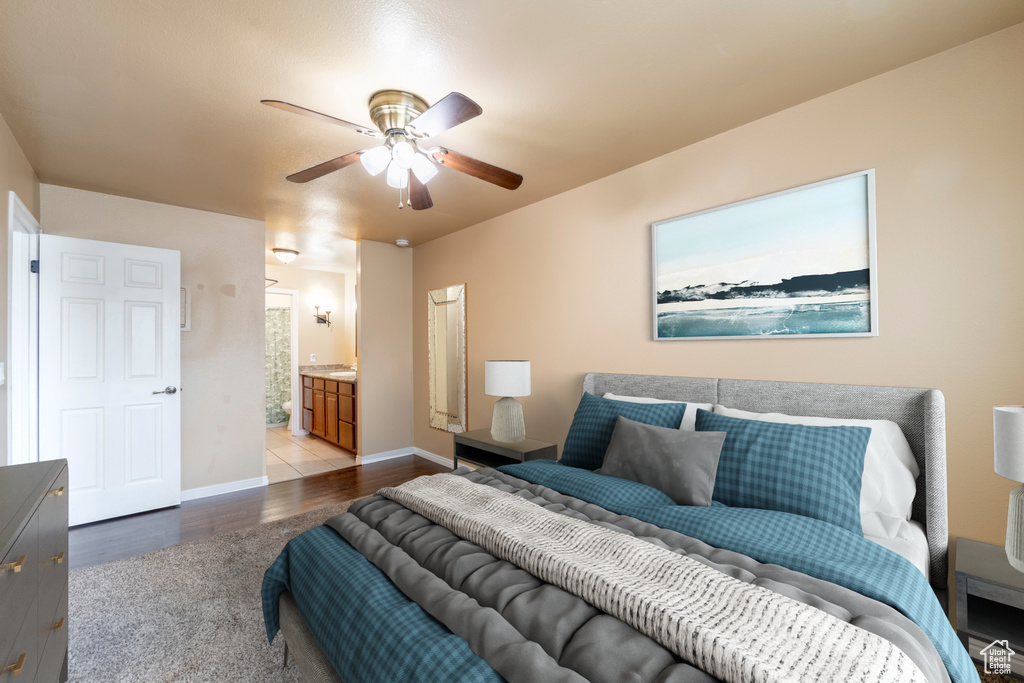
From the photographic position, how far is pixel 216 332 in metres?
4.11

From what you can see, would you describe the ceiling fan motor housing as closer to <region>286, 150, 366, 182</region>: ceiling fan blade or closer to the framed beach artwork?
<region>286, 150, 366, 182</region>: ceiling fan blade

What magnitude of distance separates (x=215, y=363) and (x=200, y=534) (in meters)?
1.55

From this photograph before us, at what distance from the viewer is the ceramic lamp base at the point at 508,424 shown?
3.37 metres

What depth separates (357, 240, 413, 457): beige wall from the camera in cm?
505

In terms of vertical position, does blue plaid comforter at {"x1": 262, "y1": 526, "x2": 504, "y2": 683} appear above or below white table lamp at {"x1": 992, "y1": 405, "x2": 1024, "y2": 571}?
below

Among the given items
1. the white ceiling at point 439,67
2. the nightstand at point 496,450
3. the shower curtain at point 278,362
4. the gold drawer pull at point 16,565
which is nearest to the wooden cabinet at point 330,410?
the shower curtain at point 278,362

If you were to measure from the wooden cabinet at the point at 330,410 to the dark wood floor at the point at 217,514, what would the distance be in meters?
0.82

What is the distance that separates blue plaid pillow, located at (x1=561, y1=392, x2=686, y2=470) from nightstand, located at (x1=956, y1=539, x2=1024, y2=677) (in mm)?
1174

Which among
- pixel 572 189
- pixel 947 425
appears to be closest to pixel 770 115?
pixel 572 189

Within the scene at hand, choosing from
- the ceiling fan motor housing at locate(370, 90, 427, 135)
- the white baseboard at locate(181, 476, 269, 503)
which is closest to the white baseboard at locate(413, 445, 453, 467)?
the white baseboard at locate(181, 476, 269, 503)

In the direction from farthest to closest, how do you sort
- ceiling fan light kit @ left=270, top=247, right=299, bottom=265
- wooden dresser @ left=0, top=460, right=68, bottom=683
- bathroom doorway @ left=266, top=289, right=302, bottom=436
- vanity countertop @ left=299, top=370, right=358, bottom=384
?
bathroom doorway @ left=266, top=289, right=302, bottom=436, ceiling fan light kit @ left=270, top=247, right=299, bottom=265, vanity countertop @ left=299, top=370, right=358, bottom=384, wooden dresser @ left=0, top=460, right=68, bottom=683

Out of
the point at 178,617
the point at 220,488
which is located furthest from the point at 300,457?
the point at 178,617

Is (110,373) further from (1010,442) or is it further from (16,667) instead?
(1010,442)

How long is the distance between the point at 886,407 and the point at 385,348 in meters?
4.45
